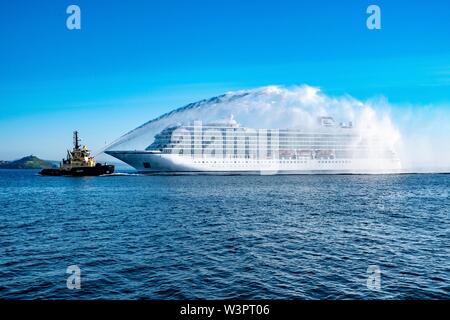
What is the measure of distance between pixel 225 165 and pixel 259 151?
10114 mm

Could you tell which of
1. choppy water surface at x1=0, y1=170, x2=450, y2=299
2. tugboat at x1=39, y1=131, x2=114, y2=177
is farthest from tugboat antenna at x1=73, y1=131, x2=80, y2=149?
choppy water surface at x1=0, y1=170, x2=450, y2=299

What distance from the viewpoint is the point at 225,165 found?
97.9 metres

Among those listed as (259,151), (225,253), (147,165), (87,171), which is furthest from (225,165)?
(225,253)

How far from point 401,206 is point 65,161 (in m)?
84.9

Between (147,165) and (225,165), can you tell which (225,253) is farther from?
(147,165)

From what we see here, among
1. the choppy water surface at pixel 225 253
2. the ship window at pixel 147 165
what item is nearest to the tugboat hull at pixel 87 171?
the ship window at pixel 147 165

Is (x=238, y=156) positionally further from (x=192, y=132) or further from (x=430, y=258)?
(x=430, y=258)

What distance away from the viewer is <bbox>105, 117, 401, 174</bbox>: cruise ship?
96688 mm

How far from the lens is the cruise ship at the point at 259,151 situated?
96688 millimetres

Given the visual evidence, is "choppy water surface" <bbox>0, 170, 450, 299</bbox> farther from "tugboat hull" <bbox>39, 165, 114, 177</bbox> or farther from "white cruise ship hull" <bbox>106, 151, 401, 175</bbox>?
"tugboat hull" <bbox>39, 165, 114, 177</bbox>

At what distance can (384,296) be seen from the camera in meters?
13.2
